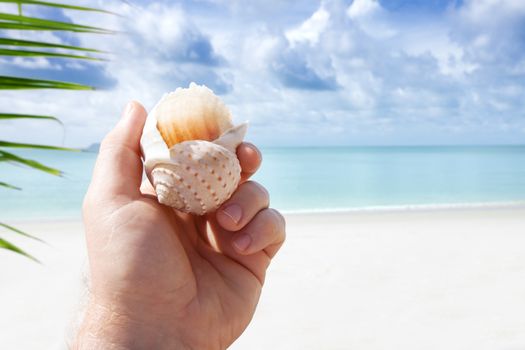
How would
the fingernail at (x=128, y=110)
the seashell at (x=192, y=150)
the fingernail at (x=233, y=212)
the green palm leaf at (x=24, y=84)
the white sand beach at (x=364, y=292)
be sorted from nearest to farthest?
1. the green palm leaf at (x=24, y=84)
2. the seashell at (x=192, y=150)
3. the fingernail at (x=233, y=212)
4. the fingernail at (x=128, y=110)
5. the white sand beach at (x=364, y=292)

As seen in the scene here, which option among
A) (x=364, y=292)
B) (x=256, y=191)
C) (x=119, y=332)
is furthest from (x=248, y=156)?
(x=364, y=292)

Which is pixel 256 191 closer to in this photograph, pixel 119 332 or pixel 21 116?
pixel 119 332

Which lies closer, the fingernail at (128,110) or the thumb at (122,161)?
the thumb at (122,161)

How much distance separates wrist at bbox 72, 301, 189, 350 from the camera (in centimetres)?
139

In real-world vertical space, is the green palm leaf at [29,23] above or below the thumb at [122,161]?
above

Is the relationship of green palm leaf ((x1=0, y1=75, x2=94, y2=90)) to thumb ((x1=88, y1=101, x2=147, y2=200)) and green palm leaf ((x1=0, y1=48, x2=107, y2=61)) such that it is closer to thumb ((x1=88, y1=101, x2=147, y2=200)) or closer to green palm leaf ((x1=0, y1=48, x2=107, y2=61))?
green palm leaf ((x1=0, y1=48, x2=107, y2=61))

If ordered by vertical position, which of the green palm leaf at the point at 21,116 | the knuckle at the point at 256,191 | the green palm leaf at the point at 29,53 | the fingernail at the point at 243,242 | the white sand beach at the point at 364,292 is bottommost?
the white sand beach at the point at 364,292

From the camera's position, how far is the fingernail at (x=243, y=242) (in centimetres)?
158

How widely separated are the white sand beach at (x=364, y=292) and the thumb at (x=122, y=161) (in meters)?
0.36

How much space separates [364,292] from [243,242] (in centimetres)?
350

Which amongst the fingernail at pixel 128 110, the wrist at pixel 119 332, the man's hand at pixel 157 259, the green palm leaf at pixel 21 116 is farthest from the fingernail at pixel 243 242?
the green palm leaf at pixel 21 116

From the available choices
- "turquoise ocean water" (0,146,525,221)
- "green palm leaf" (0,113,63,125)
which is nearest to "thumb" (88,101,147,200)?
"green palm leaf" (0,113,63,125)

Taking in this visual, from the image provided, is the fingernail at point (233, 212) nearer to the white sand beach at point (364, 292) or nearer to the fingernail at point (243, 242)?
the fingernail at point (243, 242)

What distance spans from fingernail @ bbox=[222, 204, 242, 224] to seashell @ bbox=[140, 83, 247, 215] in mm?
36
